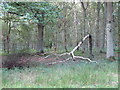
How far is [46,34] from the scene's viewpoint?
804 inches

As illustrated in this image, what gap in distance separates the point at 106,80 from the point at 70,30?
1621cm

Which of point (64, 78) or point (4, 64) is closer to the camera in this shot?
point (64, 78)

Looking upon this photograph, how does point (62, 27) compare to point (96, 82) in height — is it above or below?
above

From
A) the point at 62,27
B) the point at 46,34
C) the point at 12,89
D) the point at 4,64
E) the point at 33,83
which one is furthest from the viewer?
the point at 46,34

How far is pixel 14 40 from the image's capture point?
21.0 meters

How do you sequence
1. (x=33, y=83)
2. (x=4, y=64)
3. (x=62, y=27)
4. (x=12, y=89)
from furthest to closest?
(x=62, y=27), (x=4, y=64), (x=33, y=83), (x=12, y=89)

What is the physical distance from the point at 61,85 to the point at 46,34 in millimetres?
16586

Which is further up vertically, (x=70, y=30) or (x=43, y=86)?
(x=70, y=30)

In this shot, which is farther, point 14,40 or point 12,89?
point 14,40

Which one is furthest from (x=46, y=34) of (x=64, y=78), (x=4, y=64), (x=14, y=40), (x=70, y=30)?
(x=64, y=78)

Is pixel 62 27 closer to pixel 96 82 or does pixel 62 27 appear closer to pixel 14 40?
pixel 14 40

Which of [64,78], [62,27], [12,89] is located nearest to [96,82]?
[64,78]

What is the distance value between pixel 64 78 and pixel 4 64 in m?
4.17

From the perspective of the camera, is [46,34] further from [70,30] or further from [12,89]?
[12,89]
